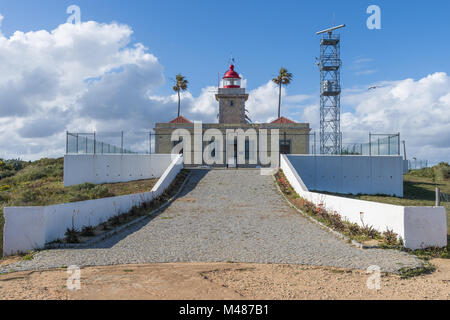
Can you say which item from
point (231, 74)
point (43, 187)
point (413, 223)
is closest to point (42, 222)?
point (413, 223)

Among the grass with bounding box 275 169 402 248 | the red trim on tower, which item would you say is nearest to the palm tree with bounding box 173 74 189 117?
the red trim on tower

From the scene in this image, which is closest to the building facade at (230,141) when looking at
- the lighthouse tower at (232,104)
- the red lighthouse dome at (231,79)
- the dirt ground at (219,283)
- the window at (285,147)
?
the window at (285,147)

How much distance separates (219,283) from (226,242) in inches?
139

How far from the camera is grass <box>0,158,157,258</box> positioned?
15.5m

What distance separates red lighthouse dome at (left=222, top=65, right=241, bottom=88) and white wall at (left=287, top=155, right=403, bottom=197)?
14.4 metres

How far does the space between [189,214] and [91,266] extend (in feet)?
21.9

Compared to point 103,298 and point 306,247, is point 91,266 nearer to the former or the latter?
point 103,298

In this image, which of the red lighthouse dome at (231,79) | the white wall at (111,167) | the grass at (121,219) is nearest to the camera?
the grass at (121,219)

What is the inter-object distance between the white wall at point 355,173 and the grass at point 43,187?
10.4 m

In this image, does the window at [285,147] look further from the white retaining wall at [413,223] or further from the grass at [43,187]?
the white retaining wall at [413,223]

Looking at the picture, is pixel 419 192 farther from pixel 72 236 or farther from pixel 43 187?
pixel 43 187

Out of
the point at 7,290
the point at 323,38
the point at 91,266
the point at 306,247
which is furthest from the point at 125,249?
the point at 323,38

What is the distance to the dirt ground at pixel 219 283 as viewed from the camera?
5727mm

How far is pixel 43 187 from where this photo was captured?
2375 centimetres
